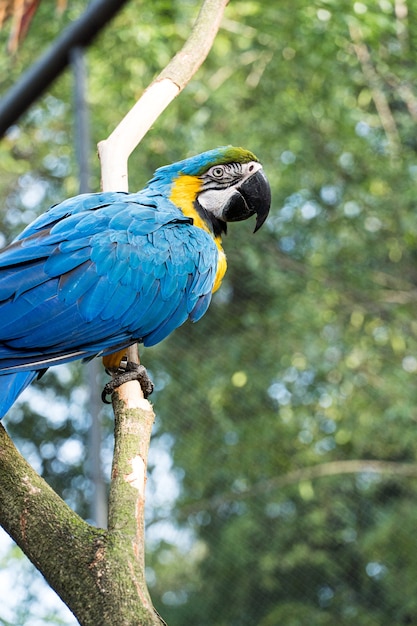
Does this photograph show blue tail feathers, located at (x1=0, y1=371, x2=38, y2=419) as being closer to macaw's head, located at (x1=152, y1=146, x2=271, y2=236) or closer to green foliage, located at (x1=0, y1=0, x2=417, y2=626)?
macaw's head, located at (x1=152, y1=146, x2=271, y2=236)

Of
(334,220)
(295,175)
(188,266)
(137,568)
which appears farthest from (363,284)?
(137,568)

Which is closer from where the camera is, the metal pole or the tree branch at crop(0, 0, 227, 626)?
the tree branch at crop(0, 0, 227, 626)

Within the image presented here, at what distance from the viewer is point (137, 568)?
73 centimetres

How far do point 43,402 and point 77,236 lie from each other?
1.77 m

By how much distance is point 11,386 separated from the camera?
3.03ft

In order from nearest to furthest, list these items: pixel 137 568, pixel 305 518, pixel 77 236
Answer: pixel 137 568, pixel 77 236, pixel 305 518

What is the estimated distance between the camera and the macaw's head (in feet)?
4.24

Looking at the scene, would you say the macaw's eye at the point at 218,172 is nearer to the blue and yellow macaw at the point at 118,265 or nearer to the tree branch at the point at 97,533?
the blue and yellow macaw at the point at 118,265

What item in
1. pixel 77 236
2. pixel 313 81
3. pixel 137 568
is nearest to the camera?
pixel 137 568

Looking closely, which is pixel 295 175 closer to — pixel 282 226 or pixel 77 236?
pixel 282 226

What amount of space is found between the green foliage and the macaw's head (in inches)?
50.7

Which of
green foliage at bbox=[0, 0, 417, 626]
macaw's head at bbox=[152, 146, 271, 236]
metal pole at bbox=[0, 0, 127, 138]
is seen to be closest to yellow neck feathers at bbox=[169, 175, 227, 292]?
macaw's head at bbox=[152, 146, 271, 236]

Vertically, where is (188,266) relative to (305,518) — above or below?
above

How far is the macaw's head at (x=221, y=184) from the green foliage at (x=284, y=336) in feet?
4.23
